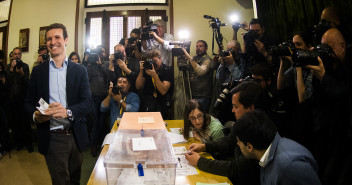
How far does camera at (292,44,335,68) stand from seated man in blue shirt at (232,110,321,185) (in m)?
0.55

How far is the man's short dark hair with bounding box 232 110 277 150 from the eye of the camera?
921 millimetres

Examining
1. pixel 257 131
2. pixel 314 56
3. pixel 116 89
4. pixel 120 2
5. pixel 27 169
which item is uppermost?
pixel 120 2

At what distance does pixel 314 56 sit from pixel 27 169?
2.86 m

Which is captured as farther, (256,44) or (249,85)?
(256,44)

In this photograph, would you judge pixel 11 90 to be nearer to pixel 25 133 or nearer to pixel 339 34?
pixel 25 133

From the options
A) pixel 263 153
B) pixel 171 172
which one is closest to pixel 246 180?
pixel 263 153

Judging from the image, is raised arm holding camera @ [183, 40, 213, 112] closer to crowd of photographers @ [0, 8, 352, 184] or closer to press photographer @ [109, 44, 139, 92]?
crowd of photographers @ [0, 8, 352, 184]

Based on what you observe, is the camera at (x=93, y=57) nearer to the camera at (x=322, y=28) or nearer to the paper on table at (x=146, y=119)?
the paper on table at (x=146, y=119)

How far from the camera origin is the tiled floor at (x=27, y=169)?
2176 millimetres

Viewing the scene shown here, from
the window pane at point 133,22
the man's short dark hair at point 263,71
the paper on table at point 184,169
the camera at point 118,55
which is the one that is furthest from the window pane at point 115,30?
the paper on table at point 184,169

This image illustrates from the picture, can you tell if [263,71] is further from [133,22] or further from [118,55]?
[133,22]

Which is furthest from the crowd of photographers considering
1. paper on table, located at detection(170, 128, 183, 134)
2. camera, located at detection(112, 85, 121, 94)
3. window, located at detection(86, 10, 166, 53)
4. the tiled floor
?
window, located at detection(86, 10, 166, 53)

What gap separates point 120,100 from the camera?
243cm

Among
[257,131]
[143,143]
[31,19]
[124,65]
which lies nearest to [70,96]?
[143,143]
